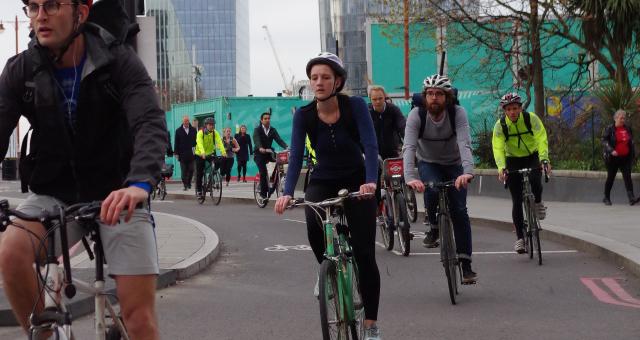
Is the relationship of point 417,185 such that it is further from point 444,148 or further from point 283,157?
point 283,157

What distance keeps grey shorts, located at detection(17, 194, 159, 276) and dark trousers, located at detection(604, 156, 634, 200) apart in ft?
49.1

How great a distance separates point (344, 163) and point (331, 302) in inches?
35.2

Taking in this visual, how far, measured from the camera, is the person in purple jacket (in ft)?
19.7

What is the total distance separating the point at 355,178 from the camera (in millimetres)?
6145

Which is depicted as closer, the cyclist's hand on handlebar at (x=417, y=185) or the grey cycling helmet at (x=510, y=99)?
the cyclist's hand on handlebar at (x=417, y=185)

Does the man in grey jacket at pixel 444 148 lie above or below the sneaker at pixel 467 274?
above

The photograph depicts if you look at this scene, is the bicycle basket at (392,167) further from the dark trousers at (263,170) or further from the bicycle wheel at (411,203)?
the dark trousers at (263,170)

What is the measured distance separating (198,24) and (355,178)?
574 feet

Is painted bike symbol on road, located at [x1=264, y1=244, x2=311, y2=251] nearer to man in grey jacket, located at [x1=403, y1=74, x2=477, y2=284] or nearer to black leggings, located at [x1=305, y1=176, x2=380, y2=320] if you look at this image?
man in grey jacket, located at [x1=403, y1=74, x2=477, y2=284]

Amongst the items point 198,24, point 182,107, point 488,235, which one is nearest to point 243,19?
point 198,24

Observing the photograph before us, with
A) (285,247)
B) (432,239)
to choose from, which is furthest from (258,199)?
(432,239)

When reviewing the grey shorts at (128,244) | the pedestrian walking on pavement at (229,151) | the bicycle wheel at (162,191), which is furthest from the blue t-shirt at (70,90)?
the pedestrian walking on pavement at (229,151)

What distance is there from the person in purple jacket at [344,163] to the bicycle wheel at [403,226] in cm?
544

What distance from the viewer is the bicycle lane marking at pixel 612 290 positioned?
8.34m
